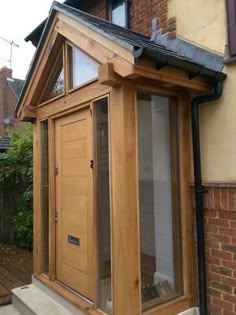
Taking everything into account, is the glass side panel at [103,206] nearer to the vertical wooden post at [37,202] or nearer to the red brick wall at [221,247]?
the red brick wall at [221,247]

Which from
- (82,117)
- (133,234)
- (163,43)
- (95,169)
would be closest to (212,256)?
(133,234)

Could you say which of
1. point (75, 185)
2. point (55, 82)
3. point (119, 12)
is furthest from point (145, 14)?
point (75, 185)

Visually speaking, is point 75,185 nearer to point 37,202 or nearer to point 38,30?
point 37,202

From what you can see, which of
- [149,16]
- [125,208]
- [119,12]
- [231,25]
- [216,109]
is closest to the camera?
[125,208]

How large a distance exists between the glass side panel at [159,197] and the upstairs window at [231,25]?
36.4 inches

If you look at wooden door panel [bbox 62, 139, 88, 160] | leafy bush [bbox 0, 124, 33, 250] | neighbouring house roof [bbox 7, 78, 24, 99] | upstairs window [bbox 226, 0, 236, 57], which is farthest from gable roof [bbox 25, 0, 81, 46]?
neighbouring house roof [bbox 7, 78, 24, 99]

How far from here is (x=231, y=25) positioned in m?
3.56

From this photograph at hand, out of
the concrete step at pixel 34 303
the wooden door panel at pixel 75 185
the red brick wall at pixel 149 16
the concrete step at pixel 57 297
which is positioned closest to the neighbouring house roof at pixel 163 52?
the red brick wall at pixel 149 16

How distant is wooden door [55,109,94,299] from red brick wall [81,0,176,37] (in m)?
1.74

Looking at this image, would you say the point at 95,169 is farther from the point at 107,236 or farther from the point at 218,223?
the point at 218,223

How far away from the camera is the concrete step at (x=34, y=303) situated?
428cm

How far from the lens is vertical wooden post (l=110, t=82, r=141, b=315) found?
3301 millimetres

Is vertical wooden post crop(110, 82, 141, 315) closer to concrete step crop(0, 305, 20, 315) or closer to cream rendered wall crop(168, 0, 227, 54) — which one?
cream rendered wall crop(168, 0, 227, 54)

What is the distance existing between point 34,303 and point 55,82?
11.0 feet
